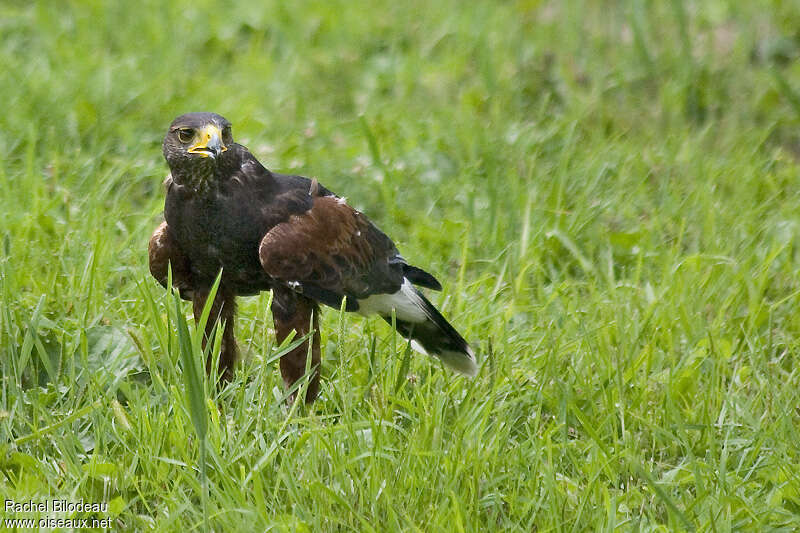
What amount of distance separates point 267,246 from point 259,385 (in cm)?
46

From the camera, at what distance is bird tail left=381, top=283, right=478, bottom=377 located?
4418 mm

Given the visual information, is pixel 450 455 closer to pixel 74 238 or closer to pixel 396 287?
pixel 396 287

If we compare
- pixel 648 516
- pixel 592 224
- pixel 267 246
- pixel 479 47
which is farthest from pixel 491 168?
pixel 648 516

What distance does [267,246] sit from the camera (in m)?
4.00

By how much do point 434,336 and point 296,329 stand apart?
1.85ft

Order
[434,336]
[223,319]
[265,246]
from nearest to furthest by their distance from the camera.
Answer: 1. [265,246]
2. [223,319]
3. [434,336]

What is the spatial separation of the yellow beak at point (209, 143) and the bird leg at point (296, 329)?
21.5 inches

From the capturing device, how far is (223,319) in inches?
169

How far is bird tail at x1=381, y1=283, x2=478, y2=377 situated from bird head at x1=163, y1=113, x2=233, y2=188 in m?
0.96

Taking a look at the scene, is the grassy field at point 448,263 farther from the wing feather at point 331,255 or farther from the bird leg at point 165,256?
the wing feather at point 331,255

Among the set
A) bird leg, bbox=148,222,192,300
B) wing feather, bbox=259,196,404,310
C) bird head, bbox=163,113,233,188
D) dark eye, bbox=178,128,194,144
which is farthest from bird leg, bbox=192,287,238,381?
dark eye, bbox=178,128,194,144

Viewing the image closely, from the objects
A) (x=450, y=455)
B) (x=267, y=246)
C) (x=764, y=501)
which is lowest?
(x=764, y=501)

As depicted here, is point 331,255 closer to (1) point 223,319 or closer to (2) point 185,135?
(1) point 223,319

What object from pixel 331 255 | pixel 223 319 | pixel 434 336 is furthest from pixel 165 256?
pixel 434 336
